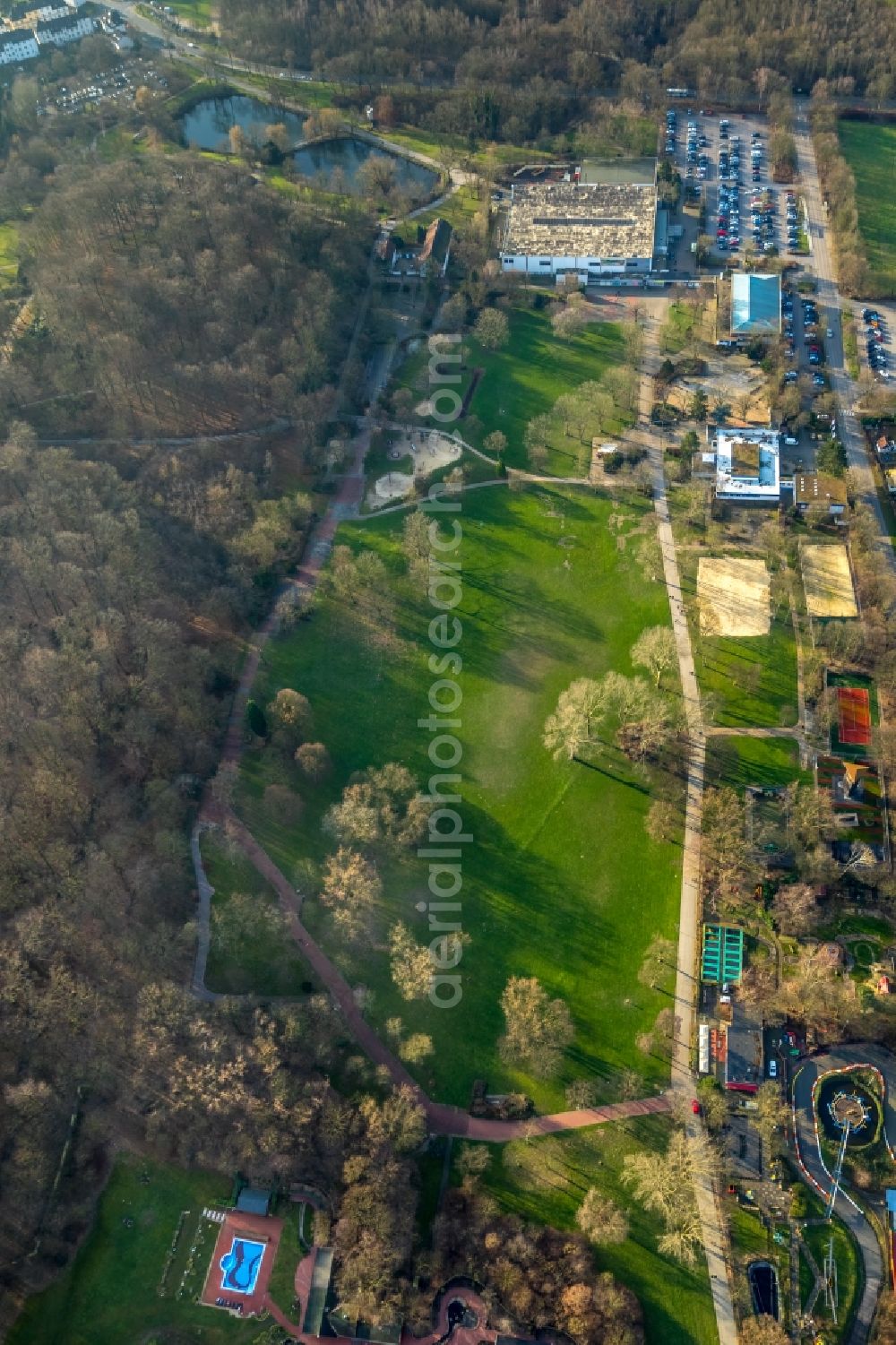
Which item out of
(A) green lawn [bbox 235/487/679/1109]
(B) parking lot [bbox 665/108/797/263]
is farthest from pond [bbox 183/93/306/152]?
(A) green lawn [bbox 235/487/679/1109]

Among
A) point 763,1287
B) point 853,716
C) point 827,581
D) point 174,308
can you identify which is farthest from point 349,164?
point 763,1287

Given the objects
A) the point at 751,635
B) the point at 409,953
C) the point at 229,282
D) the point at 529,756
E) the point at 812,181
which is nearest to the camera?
the point at 409,953

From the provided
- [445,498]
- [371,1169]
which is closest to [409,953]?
[371,1169]

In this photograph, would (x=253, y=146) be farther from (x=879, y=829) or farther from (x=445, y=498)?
(x=879, y=829)

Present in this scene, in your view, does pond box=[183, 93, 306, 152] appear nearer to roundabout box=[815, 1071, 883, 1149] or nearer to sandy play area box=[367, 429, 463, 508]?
sandy play area box=[367, 429, 463, 508]

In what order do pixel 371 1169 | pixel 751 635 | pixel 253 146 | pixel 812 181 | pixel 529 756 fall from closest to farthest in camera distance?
pixel 371 1169 → pixel 529 756 → pixel 751 635 → pixel 812 181 → pixel 253 146
